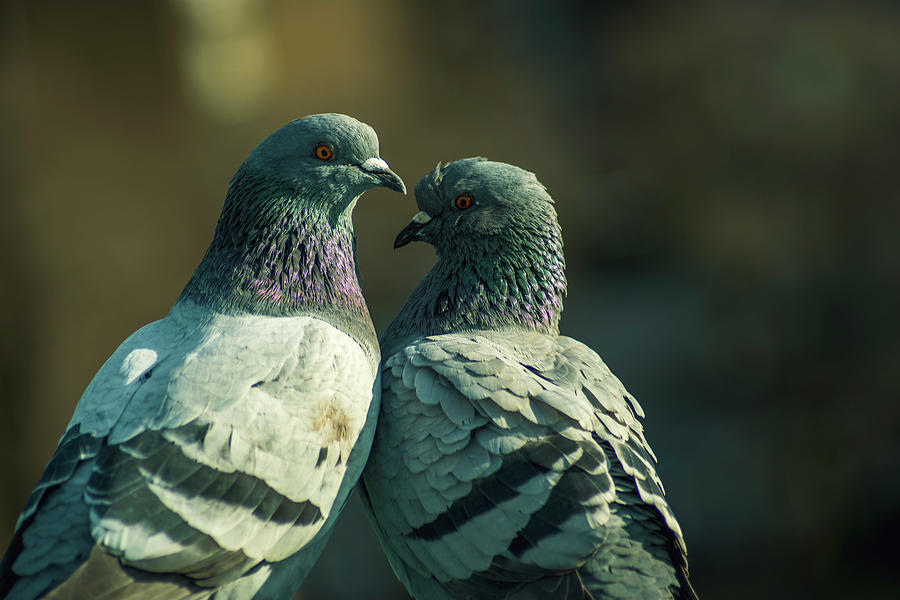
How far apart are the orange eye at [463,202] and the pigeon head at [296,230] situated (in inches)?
13.5

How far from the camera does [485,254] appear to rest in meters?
3.21

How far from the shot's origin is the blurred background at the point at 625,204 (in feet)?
21.6

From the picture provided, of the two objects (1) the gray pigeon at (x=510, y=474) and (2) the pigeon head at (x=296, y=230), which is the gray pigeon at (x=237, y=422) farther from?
(1) the gray pigeon at (x=510, y=474)

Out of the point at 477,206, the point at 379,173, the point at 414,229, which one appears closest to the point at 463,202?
the point at 477,206

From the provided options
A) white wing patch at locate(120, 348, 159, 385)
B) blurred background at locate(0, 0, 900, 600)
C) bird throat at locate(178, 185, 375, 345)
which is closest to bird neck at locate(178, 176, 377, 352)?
bird throat at locate(178, 185, 375, 345)

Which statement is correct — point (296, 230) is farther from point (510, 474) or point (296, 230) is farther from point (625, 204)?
point (625, 204)

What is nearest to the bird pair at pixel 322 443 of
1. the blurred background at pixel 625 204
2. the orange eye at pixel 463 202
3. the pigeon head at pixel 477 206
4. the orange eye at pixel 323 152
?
the orange eye at pixel 323 152

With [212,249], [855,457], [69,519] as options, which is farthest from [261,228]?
[855,457]

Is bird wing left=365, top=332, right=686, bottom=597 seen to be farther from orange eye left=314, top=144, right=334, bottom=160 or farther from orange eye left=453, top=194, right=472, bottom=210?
orange eye left=314, top=144, right=334, bottom=160

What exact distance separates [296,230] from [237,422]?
0.90m

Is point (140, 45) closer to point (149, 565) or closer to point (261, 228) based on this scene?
point (261, 228)

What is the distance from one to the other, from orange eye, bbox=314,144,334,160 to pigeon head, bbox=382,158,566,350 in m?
0.48

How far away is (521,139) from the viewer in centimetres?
784

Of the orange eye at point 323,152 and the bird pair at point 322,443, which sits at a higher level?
the orange eye at point 323,152
